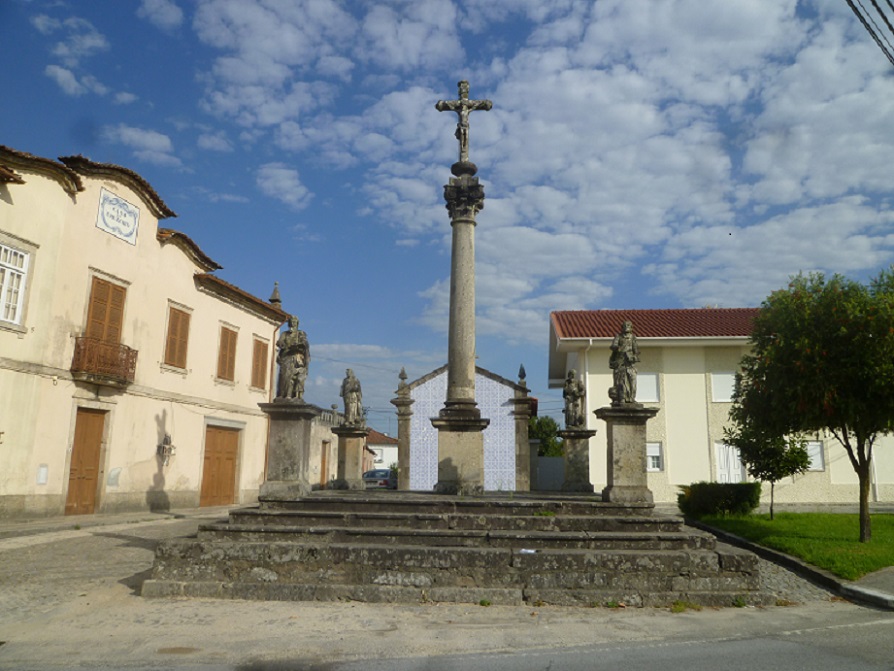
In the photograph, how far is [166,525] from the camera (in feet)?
52.9

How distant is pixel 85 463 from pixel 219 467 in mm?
6429

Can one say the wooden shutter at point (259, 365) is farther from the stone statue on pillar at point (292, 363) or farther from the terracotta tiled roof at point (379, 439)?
the terracotta tiled roof at point (379, 439)

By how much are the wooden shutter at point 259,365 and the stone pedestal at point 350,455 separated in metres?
11.7

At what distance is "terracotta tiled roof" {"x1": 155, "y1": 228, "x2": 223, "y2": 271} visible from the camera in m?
20.6

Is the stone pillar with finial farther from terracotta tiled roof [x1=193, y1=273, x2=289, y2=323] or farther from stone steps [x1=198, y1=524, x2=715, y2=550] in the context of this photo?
stone steps [x1=198, y1=524, x2=715, y2=550]

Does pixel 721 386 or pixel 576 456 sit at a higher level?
pixel 721 386

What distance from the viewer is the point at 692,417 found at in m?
26.0

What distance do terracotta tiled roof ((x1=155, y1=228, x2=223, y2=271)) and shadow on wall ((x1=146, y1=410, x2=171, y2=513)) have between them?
5.26 m

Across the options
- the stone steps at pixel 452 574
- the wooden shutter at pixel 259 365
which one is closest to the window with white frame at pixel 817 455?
the stone steps at pixel 452 574

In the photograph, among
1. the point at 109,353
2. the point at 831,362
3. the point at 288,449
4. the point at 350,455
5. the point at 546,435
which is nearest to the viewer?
the point at 288,449

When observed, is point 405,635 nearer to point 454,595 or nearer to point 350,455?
point 454,595

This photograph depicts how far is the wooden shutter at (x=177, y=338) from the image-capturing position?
20875mm

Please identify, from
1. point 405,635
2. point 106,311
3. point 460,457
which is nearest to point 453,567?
point 405,635

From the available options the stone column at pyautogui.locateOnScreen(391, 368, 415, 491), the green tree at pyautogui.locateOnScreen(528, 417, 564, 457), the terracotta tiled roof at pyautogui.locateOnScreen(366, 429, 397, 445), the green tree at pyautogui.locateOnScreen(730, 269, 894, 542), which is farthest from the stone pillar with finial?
the terracotta tiled roof at pyautogui.locateOnScreen(366, 429, 397, 445)
